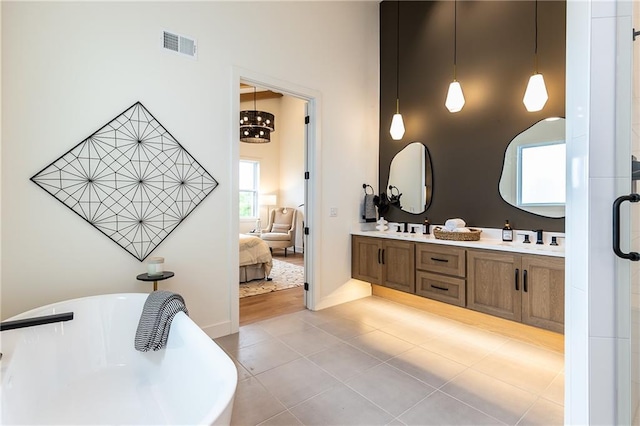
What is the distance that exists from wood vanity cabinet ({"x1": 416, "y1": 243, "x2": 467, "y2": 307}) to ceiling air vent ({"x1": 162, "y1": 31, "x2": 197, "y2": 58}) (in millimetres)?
2839

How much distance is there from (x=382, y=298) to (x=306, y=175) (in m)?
1.88

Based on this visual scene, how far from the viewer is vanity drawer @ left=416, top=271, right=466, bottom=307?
2908mm

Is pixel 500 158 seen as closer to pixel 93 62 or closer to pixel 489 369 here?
pixel 489 369

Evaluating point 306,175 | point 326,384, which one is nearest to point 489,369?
point 326,384

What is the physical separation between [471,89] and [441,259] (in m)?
1.88

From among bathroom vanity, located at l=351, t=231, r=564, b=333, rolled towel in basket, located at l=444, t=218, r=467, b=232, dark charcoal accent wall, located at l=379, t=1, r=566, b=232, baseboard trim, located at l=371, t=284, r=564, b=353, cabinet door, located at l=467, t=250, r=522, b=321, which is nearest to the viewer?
bathroom vanity, located at l=351, t=231, r=564, b=333

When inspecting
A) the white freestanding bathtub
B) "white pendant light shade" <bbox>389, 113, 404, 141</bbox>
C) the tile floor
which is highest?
"white pendant light shade" <bbox>389, 113, 404, 141</bbox>

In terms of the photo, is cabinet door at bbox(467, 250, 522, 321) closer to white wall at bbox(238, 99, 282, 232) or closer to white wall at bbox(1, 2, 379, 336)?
white wall at bbox(1, 2, 379, 336)

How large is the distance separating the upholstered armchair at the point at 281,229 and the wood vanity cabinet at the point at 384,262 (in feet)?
10.5

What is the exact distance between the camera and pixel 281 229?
24.4 ft

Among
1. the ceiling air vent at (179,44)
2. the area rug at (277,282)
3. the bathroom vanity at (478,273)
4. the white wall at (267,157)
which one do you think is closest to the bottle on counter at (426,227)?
the bathroom vanity at (478,273)

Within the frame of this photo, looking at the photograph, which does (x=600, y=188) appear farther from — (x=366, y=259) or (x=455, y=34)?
(x=455, y=34)

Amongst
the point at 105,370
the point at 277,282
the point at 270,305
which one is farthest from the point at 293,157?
the point at 105,370

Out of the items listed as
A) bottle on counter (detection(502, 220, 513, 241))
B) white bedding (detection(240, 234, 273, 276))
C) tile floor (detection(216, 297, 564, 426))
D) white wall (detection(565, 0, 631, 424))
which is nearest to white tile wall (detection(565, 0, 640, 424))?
white wall (detection(565, 0, 631, 424))
